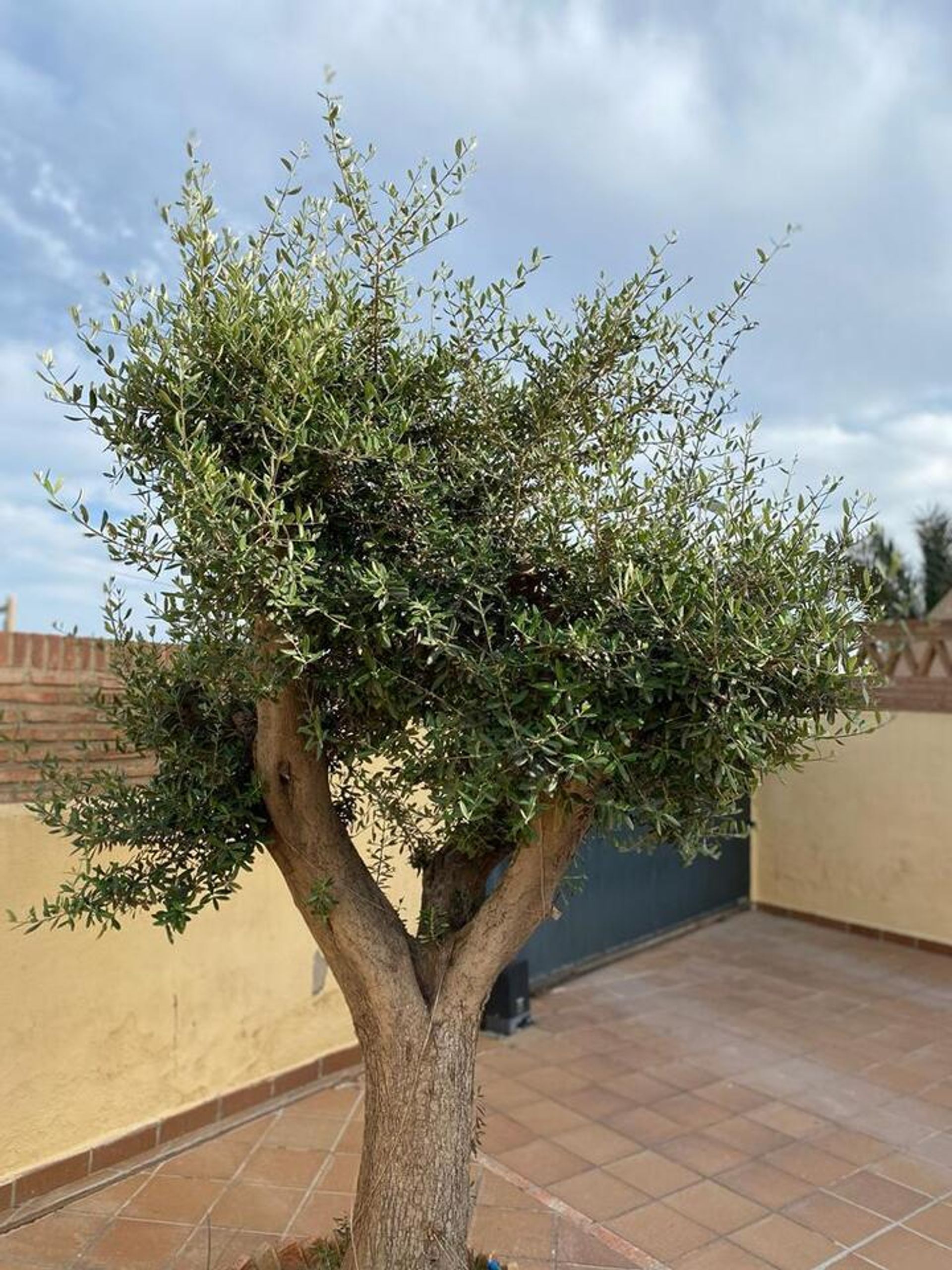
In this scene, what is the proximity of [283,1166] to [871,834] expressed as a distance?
6.42 m

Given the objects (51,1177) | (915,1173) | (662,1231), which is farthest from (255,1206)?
(915,1173)

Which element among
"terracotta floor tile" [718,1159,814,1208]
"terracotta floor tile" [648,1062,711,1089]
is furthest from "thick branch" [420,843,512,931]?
"terracotta floor tile" [648,1062,711,1089]

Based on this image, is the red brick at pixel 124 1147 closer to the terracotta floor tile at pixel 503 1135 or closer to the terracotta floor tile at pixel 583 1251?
the terracotta floor tile at pixel 503 1135

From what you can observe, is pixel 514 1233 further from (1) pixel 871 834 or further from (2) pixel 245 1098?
(1) pixel 871 834

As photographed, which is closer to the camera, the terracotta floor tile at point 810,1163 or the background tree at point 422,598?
the background tree at point 422,598

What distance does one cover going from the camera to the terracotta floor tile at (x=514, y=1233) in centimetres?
367

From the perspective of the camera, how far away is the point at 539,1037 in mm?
6070

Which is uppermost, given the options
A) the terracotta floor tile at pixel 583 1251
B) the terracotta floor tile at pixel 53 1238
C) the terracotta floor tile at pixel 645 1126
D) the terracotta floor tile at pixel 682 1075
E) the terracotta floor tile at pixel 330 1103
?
the terracotta floor tile at pixel 682 1075

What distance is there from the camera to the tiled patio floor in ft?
12.2

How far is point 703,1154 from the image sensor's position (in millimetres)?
4531

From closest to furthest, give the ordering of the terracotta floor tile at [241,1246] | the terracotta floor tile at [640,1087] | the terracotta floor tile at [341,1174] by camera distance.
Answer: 1. the terracotta floor tile at [241,1246]
2. the terracotta floor tile at [341,1174]
3. the terracotta floor tile at [640,1087]

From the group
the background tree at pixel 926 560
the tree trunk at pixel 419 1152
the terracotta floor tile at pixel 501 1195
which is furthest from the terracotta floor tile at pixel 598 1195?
the background tree at pixel 926 560

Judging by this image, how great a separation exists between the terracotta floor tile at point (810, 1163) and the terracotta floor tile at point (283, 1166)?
215 cm

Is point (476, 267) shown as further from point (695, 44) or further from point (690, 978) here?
point (690, 978)
